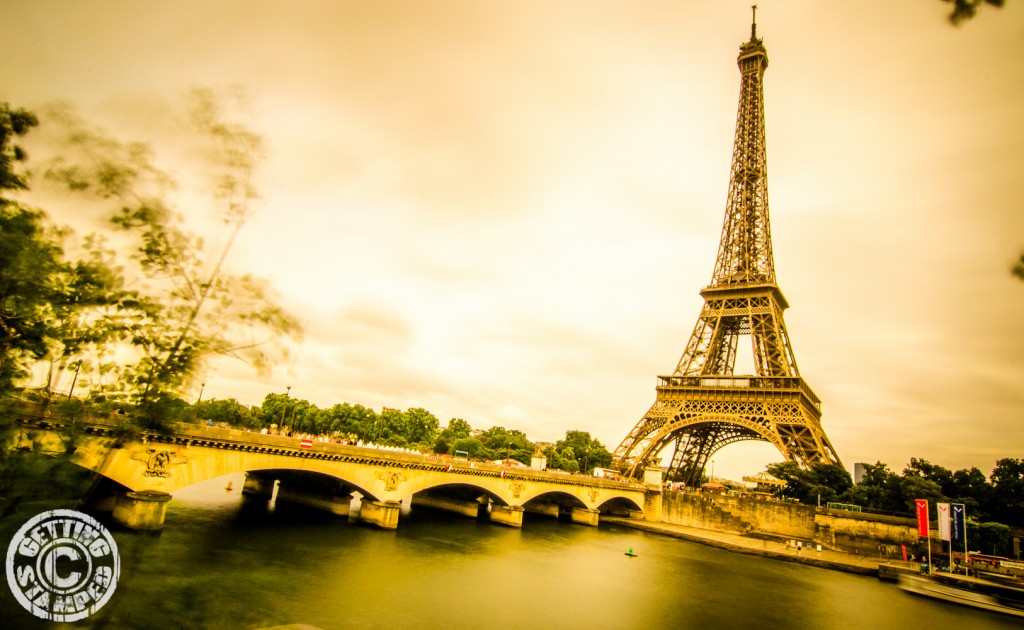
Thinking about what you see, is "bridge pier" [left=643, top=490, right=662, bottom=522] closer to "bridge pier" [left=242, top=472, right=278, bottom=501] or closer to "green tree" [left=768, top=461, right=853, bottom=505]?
"green tree" [left=768, top=461, right=853, bottom=505]

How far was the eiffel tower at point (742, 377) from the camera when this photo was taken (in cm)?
5872

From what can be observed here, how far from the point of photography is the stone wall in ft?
167

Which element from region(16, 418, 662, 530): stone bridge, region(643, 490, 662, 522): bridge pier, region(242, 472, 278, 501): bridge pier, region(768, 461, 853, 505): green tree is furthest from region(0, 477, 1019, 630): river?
region(643, 490, 662, 522): bridge pier

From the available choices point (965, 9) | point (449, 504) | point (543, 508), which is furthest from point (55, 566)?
point (543, 508)

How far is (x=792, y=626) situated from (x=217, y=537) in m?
29.2

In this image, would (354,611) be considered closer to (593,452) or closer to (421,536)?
(421,536)

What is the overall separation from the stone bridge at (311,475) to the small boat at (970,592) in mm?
29482

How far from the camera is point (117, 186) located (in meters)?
5.80

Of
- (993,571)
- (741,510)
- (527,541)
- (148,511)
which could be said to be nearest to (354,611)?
(148,511)

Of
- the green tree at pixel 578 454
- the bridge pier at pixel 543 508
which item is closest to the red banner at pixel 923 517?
the bridge pier at pixel 543 508

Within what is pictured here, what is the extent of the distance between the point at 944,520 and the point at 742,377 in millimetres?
23940

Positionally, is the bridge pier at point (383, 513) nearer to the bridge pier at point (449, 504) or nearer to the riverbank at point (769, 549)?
the bridge pier at point (449, 504)

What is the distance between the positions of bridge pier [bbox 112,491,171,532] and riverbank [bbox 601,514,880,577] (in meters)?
46.9

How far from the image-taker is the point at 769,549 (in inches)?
1948
